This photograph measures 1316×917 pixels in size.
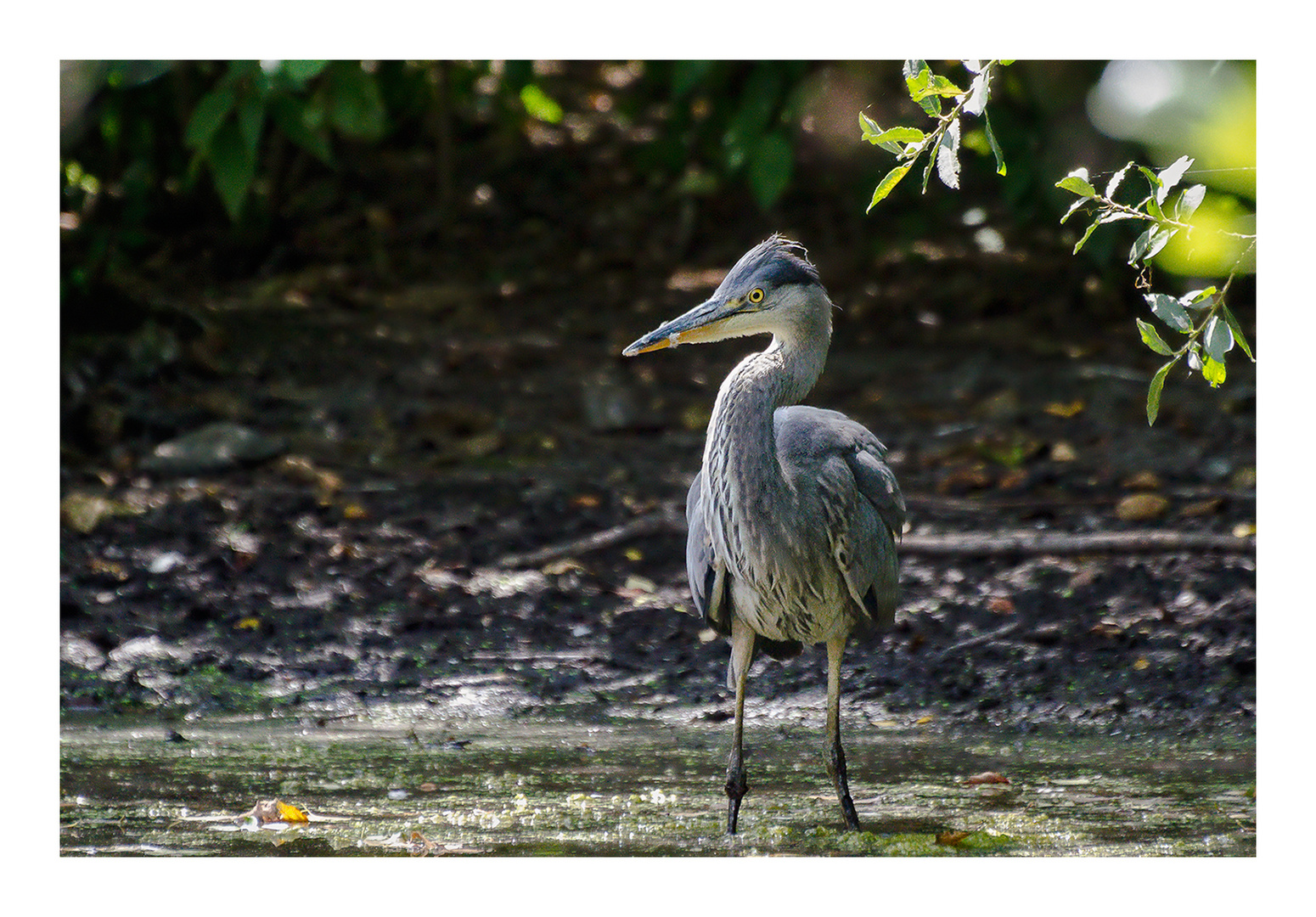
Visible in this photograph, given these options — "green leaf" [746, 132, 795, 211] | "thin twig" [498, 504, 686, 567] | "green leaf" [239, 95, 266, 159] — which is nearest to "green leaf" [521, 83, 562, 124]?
"green leaf" [746, 132, 795, 211]

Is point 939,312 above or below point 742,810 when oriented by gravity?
above

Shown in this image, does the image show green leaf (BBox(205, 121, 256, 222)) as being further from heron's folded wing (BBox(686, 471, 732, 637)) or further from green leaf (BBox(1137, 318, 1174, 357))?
green leaf (BBox(1137, 318, 1174, 357))

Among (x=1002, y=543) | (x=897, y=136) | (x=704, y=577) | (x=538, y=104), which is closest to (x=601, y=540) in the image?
(x=1002, y=543)

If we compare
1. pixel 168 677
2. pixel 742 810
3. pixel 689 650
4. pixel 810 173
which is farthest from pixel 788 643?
pixel 810 173

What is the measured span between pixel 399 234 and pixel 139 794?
526 centimetres

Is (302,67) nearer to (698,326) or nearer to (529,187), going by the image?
(698,326)

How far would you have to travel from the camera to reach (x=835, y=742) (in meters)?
3.76

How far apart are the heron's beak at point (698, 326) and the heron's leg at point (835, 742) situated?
0.90 metres

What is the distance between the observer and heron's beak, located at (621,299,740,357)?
3.47 meters

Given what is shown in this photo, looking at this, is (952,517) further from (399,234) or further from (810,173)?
(399,234)

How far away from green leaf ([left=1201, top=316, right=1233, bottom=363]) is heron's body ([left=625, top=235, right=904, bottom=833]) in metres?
1.22

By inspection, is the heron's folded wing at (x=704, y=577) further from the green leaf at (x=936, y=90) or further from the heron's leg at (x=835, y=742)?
the green leaf at (x=936, y=90)

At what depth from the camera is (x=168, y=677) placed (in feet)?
15.4

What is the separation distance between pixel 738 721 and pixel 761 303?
105 cm
